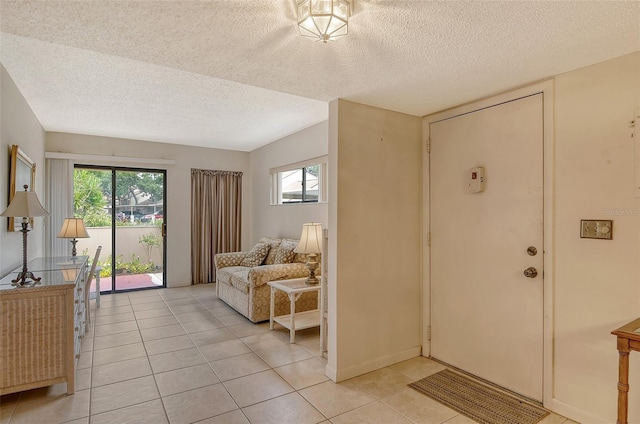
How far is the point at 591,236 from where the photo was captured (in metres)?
2.06

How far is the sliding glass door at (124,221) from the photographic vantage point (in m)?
5.42

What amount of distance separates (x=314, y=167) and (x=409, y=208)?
2.01 m

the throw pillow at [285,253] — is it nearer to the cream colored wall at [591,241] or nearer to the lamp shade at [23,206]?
the lamp shade at [23,206]

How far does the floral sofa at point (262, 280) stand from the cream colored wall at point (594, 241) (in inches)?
103

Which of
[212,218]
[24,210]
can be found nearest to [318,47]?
[24,210]

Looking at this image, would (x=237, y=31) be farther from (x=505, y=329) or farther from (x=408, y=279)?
(x=505, y=329)

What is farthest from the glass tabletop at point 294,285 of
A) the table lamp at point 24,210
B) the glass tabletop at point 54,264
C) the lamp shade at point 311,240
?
the table lamp at point 24,210

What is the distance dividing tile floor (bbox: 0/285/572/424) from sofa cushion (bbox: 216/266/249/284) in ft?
2.86

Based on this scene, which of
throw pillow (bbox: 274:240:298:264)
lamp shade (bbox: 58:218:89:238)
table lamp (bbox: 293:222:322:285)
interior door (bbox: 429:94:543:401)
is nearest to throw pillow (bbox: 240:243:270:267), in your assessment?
throw pillow (bbox: 274:240:298:264)

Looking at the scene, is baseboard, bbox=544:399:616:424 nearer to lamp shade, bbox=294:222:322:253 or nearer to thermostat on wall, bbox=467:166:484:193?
thermostat on wall, bbox=467:166:484:193

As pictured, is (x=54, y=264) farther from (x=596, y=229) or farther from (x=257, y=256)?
(x=596, y=229)

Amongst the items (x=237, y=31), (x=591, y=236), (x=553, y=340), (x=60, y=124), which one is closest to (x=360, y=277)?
(x=553, y=340)

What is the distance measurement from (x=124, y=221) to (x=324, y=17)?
17.7 ft

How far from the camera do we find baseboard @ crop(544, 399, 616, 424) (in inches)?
79.5
